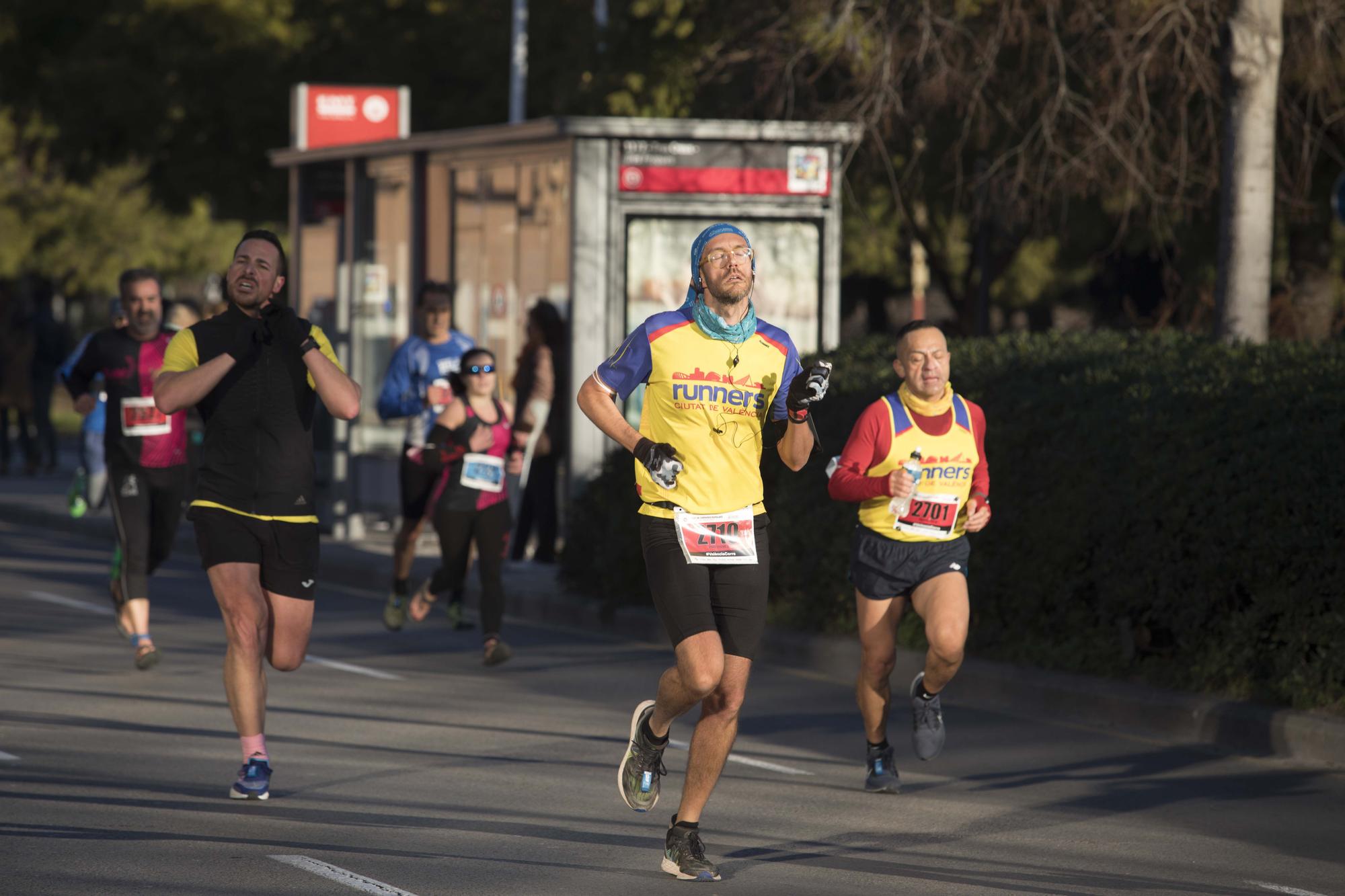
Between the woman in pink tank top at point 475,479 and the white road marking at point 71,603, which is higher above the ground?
the woman in pink tank top at point 475,479

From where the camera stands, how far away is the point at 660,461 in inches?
245

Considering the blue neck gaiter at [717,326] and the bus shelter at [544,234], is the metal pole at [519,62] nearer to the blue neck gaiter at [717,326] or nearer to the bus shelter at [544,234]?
the bus shelter at [544,234]

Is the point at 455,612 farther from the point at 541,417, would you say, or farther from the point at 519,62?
the point at 519,62

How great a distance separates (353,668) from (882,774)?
4048 millimetres

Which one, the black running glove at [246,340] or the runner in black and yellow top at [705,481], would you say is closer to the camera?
the runner in black and yellow top at [705,481]

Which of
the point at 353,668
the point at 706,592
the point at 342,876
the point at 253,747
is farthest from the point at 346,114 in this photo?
the point at 342,876

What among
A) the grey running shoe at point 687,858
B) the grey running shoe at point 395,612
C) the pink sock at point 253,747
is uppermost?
the pink sock at point 253,747

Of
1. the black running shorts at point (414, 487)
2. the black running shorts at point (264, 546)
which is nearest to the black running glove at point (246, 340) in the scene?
the black running shorts at point (264, 546)

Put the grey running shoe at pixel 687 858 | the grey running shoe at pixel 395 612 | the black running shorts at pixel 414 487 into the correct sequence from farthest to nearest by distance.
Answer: the grey running shoe at pixel 395 612 → the black running shorts at pixel 414 487 → the grey running shoe at pixel 687 858

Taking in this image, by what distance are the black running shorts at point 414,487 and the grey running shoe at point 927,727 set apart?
4.77m

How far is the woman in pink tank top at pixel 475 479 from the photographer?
1155cm

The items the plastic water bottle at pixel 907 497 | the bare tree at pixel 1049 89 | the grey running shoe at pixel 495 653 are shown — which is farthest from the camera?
the bare tree at pixel 1049 89

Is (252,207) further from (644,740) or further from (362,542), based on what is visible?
(644,740)

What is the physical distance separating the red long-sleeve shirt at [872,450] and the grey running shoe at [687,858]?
194 cm
